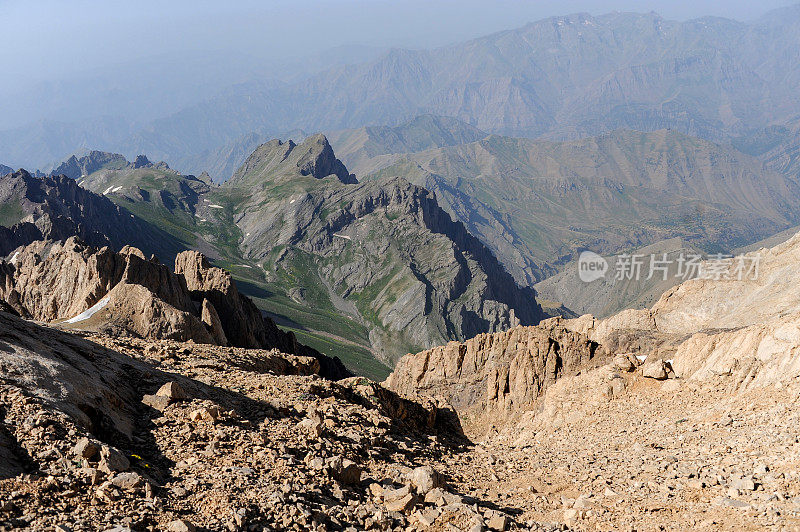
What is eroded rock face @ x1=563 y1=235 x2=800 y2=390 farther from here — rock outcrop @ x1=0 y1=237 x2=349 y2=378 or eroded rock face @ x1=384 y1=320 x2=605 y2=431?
rock outcrop @ x1=0 y1=237 x2=349 y2=378

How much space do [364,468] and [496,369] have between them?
44.0 metres

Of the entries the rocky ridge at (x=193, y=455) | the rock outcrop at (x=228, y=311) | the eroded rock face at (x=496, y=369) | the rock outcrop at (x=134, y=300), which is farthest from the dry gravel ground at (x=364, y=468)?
the rock outcrop at (x=228, y=311)

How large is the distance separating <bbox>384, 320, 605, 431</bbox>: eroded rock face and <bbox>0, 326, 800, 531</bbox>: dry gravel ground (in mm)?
29608

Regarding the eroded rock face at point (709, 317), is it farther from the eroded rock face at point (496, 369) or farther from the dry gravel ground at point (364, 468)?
the dry gravel ground at point (364, 468)

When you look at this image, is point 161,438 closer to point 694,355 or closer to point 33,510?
point 33,510

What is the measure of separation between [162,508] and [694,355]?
37883 mm

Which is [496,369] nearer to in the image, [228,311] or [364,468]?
[364,468]

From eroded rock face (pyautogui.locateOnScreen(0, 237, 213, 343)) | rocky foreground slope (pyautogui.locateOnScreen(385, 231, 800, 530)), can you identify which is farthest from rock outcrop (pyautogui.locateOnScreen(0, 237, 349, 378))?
rocky foreground slope (pyautogui.locateOnScreen(385, 231, 800, 530))

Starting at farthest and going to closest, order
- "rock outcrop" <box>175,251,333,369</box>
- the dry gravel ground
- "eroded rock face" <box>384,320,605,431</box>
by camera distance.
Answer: "rock outcrop" <box>175,251,333,369</box> < "eroded rock face" <box>384,320,605,431</box> < the dry gravel ground

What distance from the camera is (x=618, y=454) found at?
26.7m

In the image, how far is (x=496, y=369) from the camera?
6462cm

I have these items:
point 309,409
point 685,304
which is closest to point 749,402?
point 309,409

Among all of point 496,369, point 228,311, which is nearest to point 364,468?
point 496,369

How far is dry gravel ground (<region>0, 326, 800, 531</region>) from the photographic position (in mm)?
16297
